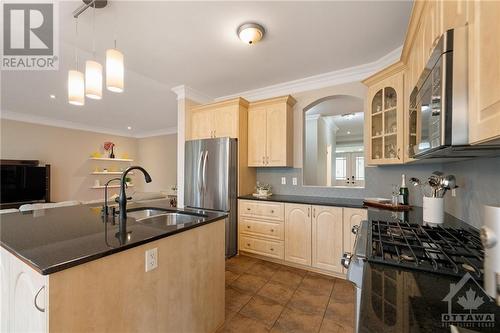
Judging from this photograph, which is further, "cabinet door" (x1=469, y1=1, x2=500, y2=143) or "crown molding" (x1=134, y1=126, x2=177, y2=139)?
"crown molding" (x1=134, y1=126, x2=177, y2=139)

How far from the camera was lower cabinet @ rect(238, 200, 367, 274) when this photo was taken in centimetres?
247

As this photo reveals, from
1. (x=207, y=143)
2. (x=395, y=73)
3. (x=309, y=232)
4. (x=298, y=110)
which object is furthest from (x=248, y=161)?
(x=395, y=73)

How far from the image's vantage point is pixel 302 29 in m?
2.05

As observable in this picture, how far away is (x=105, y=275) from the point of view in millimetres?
979

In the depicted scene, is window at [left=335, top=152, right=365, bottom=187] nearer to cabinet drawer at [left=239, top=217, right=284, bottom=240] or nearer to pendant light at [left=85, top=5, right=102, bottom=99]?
cabinet drawer at [left=239, top=217, right=284, bottom=240]

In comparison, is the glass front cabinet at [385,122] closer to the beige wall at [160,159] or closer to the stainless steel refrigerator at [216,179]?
the stainless steel refrigerator at [216,179]

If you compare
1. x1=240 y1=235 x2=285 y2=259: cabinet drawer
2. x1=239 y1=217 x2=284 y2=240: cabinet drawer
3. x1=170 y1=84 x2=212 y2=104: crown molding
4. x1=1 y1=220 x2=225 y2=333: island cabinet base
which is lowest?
x1=240 y1=235 x2=285 y2=259: cabinet drawer

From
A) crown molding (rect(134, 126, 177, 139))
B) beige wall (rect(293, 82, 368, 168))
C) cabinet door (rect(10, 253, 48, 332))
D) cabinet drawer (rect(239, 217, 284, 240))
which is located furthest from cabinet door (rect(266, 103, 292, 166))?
crown molding (rect(134, 126, 177, 139))

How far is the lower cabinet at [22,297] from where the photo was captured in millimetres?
858

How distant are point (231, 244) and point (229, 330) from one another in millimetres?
1429

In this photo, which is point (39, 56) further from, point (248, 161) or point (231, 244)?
point (231, 244)

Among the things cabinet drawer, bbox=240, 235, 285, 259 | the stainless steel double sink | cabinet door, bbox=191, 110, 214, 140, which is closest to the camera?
the stainless steel double sink

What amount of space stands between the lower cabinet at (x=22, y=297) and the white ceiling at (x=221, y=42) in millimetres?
1918

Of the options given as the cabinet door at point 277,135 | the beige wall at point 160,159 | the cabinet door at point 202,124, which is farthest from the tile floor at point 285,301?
the beige wall at point 160,159
